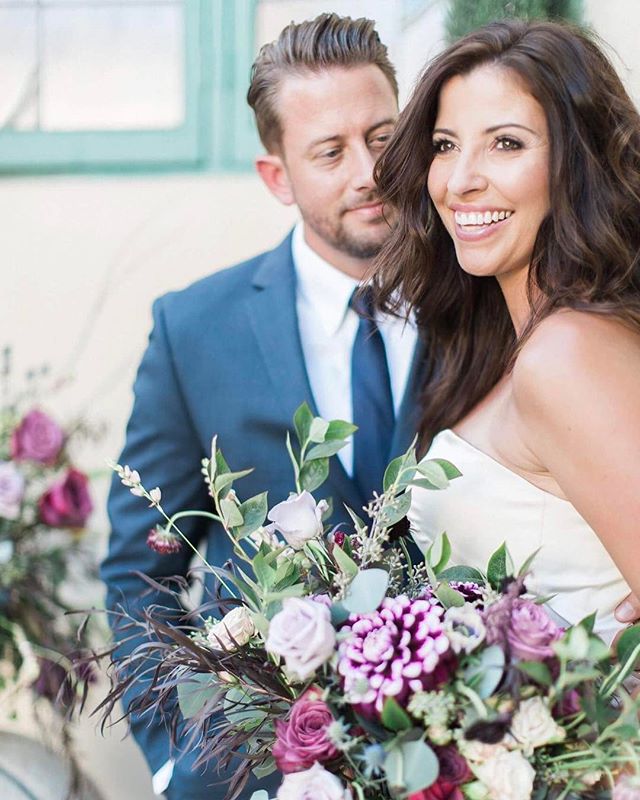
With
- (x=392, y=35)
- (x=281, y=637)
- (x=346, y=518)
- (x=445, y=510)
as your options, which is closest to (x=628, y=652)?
(x=281, y=637)

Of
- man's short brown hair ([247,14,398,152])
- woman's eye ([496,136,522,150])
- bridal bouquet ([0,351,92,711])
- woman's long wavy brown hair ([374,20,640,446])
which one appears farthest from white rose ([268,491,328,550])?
bridal bouquet ([0,351,92,711])

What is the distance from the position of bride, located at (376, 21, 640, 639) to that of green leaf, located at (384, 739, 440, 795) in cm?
46

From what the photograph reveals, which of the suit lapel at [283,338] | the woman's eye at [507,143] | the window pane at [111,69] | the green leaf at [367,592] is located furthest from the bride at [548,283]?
the window pane at [111,69]

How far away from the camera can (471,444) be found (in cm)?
204

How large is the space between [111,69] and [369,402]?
5.38 ft

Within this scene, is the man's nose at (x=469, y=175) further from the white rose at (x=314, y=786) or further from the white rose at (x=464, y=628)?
the white rose at (x=314, y=786)

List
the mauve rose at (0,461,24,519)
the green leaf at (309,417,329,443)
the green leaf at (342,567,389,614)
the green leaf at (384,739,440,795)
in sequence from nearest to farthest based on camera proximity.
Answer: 1. the green leaf at (384,739,440,795)
2. the green leaf at (342,567,389,614)
3. the green leaf at (309,417,329,443)
4. the mauve rose at (0,461,24,519)

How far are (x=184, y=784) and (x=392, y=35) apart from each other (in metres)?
2.07

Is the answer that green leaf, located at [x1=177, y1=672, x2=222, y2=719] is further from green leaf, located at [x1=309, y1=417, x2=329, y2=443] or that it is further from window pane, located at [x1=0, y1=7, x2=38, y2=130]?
window pane, located at [x1=0, y1=7, x2=38, y2=130]

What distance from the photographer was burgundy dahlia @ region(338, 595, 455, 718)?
4.48 ft

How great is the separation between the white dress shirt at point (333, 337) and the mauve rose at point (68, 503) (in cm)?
81

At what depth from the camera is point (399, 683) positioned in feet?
4.46

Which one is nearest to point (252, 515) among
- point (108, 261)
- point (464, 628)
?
point (464, 628)

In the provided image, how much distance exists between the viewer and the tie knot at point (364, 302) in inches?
95.4
